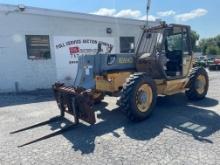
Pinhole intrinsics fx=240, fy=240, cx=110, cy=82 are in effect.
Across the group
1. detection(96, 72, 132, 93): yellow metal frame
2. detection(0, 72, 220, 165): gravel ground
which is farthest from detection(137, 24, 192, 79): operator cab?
detection(0, 72, 220, 165): gravel ground

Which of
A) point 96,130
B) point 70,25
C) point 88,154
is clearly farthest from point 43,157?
point 70,25

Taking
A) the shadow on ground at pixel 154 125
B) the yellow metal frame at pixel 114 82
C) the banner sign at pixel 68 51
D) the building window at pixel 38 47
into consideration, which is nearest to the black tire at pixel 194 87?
the shadow on ground at pixel 154 125

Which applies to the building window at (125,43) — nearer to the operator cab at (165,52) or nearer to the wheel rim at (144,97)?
the operator cab at (165,52)

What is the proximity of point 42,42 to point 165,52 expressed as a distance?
6.88 metres

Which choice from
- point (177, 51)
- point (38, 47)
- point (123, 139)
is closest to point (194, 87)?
point (177, 51)

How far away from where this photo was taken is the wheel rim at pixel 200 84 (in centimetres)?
819

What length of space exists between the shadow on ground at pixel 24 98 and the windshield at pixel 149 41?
14.9 feet

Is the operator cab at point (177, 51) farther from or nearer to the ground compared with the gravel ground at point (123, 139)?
farther from the ground

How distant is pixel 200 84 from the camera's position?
8.32m

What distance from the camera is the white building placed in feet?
37.0

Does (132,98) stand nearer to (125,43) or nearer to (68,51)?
(68,51)

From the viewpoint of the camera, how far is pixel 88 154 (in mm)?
4375

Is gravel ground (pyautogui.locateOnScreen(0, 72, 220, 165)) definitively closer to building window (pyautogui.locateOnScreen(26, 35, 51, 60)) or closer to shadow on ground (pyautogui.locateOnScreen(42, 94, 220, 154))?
shadow on ground (pyautogui.locateOnScreen(42, 94, 220, 154))

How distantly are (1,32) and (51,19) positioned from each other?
A: 2557mm
